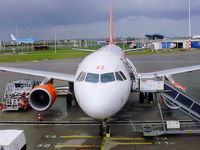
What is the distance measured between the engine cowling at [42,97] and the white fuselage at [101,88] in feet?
12.5

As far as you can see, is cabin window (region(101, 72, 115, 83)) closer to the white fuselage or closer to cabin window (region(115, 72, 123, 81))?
the white fuselage

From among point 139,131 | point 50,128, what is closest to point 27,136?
point 50,128

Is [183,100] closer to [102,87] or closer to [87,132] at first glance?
[102,87]

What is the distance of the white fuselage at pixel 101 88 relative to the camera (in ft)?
30.3

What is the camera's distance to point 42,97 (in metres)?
15.0

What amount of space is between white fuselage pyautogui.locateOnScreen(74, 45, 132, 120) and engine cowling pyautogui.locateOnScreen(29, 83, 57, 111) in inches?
150

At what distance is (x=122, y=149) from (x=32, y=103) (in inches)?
263

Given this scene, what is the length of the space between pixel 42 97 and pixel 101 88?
661 centimetres

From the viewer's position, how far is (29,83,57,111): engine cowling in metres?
14.1

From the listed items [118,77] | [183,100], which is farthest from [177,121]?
[118,77]

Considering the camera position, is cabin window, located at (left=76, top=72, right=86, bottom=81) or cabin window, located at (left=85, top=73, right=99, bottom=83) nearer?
cabin window, located at (left=85, top=73, right=99, bottom=83)

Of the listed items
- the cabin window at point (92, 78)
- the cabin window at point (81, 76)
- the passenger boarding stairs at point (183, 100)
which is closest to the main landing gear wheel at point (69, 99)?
the cabin window at point (81, 76)

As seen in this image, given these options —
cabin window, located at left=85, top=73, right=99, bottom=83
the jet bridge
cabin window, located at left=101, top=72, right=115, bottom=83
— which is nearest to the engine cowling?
cabin window, located at left=85, top=73, right=99, bottom=83

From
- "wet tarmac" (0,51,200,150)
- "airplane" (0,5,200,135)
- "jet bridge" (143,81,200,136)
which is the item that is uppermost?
"airplane" (0,5,200,135)
